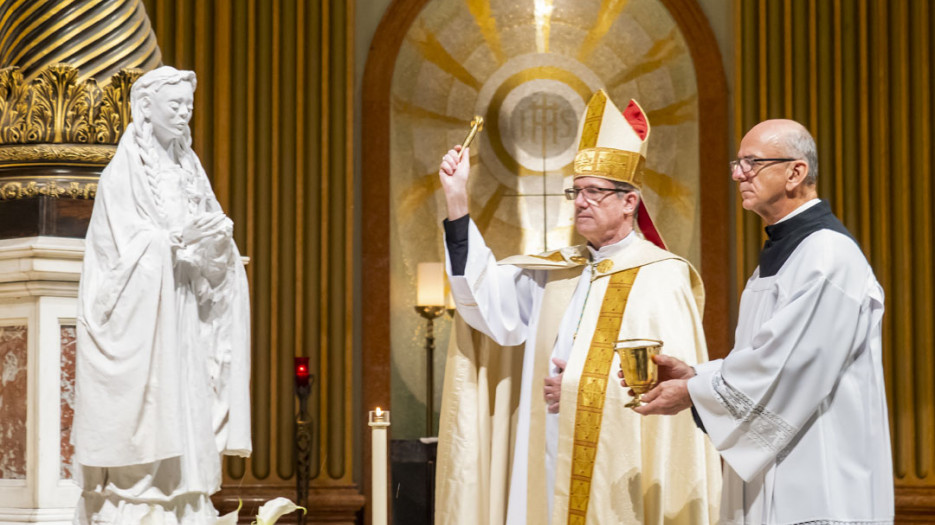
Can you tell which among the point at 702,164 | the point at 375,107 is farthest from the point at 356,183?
the point at 702,164

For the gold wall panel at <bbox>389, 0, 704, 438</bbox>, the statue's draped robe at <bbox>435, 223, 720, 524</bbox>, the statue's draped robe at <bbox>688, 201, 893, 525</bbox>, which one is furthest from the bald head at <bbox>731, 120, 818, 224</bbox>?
the gold wall panel at <bbox>389, 0, 704, 438</bbox>

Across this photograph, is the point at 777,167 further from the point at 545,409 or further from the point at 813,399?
the point at 545,409

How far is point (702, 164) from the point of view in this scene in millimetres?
7746

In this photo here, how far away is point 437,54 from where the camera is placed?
26.2 ft

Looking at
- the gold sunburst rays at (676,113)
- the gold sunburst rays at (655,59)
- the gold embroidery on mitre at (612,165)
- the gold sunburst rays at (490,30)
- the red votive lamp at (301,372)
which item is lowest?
the red votive lamp at (301,372)

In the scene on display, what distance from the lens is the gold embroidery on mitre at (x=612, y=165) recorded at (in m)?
3.96

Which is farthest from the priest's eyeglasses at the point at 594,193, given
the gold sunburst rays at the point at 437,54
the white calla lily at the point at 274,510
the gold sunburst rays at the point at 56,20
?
the gold sunburst rays at the point at 437,54

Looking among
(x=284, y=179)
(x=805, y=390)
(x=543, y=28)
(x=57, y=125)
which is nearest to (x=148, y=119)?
(x=57, y=125)

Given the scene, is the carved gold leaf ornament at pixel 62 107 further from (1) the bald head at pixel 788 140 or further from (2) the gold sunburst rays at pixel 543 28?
(2) the gold sunburst rays at pixel 543 28

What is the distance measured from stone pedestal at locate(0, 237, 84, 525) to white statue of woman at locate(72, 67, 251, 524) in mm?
450

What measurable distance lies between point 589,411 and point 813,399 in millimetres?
1103

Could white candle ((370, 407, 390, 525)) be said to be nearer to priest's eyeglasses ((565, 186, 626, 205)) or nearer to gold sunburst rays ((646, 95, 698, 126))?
priest's eyeglasses ((565, 186, 626, 205))

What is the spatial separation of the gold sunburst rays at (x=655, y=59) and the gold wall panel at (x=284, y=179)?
65.2 inches

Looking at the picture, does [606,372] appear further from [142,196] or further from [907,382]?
[907,382]
